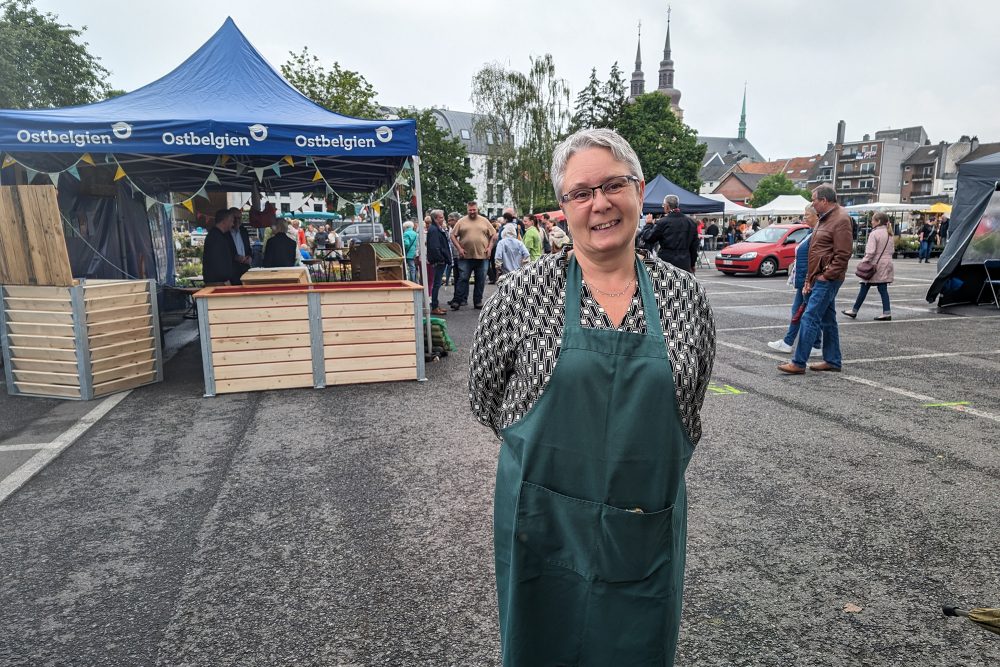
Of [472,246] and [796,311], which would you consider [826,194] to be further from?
[472,246]

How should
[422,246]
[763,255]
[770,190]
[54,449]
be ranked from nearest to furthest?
[54,449], [422,246], [763,255], [770,190]

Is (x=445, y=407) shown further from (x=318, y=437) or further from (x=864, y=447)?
(x=864, y=447)

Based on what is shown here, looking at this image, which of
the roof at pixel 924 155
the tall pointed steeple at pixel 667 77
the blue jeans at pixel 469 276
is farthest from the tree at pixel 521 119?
the tall pointed steeple at pixel 667 77

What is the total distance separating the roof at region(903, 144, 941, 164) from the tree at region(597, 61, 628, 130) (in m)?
72.8

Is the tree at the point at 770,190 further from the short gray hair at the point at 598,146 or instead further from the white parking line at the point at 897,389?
the short gray hair at the point at 598,146

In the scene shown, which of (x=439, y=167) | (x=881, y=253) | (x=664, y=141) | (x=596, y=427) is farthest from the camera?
(x=664, y=141)

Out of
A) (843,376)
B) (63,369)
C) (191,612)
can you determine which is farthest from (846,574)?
(63,369)

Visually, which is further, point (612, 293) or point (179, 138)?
point (179, 138)

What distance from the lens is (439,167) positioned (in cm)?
4431

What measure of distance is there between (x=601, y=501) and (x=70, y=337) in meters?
6.49

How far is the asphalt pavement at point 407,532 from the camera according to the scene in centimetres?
262

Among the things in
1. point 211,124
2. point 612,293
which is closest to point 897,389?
point 612,293

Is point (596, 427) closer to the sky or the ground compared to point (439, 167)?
closer to the ground

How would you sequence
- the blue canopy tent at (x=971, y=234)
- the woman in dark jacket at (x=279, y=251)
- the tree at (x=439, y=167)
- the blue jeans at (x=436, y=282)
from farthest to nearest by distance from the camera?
1. the tree at (x=439, y=167)
2. the blue jeans at (x=436, y=282)
3. the blue canopy tent at (x=971, y=234)
4. the woman in dark jacket at (x=279, y=251)
